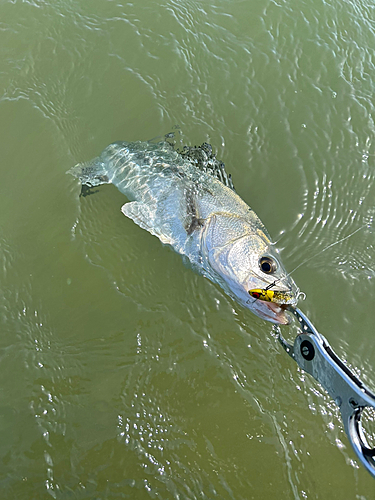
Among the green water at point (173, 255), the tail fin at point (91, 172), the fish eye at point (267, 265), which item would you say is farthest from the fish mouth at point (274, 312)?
the tail fin at point (91, 172)

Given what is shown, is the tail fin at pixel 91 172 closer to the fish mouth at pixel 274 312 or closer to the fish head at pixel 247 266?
the fish head at pixel 247 266

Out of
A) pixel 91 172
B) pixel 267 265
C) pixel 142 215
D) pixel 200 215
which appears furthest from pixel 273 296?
pixel 91 172

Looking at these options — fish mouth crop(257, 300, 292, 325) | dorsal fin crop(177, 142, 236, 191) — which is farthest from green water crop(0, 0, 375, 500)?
fish mouth crop(257, 300, 292, 325)

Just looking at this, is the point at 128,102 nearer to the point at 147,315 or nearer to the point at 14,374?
the point at 147,315

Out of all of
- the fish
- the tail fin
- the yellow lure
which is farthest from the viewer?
the tail fin

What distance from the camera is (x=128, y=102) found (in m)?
5.81

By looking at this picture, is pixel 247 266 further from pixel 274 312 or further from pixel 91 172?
pixel 91 172

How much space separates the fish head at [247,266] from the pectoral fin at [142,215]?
2.51 feet

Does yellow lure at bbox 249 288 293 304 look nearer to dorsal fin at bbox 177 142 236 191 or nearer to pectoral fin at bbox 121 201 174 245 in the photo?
pectoral fin at bbox 121 201 174 245

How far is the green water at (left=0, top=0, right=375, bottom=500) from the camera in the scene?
12.5ft

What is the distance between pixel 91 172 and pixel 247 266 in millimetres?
2779

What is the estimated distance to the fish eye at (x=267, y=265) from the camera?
3.70 metres

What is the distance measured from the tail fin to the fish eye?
2.54m

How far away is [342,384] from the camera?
2.64 meters
